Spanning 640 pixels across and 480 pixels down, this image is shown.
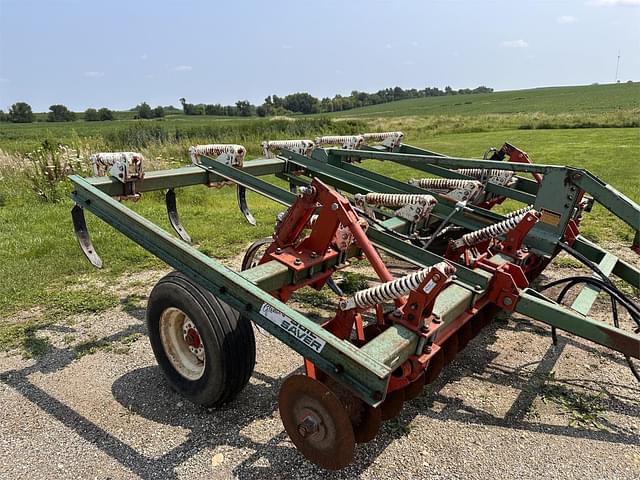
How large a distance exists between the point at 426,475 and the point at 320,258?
138cm

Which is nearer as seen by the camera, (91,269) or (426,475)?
(426,475)

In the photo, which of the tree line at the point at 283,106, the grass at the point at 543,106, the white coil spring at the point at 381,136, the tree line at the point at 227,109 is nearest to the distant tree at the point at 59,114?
the tree line at the point at 227,109

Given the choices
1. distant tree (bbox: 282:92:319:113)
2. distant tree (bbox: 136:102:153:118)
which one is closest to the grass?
distant tree (bbox: 282:92:319:113)

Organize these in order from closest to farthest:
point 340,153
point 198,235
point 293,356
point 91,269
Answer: point 293,356, point 340,153, point 91,269, point 198,235

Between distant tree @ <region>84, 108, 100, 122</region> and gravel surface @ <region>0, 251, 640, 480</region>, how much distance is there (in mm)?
65903

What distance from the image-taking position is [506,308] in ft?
9.93

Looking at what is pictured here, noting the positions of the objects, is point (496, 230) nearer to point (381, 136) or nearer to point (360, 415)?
point (360, 415)

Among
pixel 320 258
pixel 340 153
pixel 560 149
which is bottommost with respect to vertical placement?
pixel 560 149

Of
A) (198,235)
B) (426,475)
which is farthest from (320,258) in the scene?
(198,235)

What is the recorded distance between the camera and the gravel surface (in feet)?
9.19

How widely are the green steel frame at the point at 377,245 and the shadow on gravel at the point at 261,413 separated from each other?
742mm

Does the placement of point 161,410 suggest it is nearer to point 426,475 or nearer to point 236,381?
point 236,381

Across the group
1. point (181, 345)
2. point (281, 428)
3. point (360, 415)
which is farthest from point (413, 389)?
point (181, 345)

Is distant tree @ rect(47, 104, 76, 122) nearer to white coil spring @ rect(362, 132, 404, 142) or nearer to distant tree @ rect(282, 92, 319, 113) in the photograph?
distant tree @ rect(282, 92, 319, 113)
